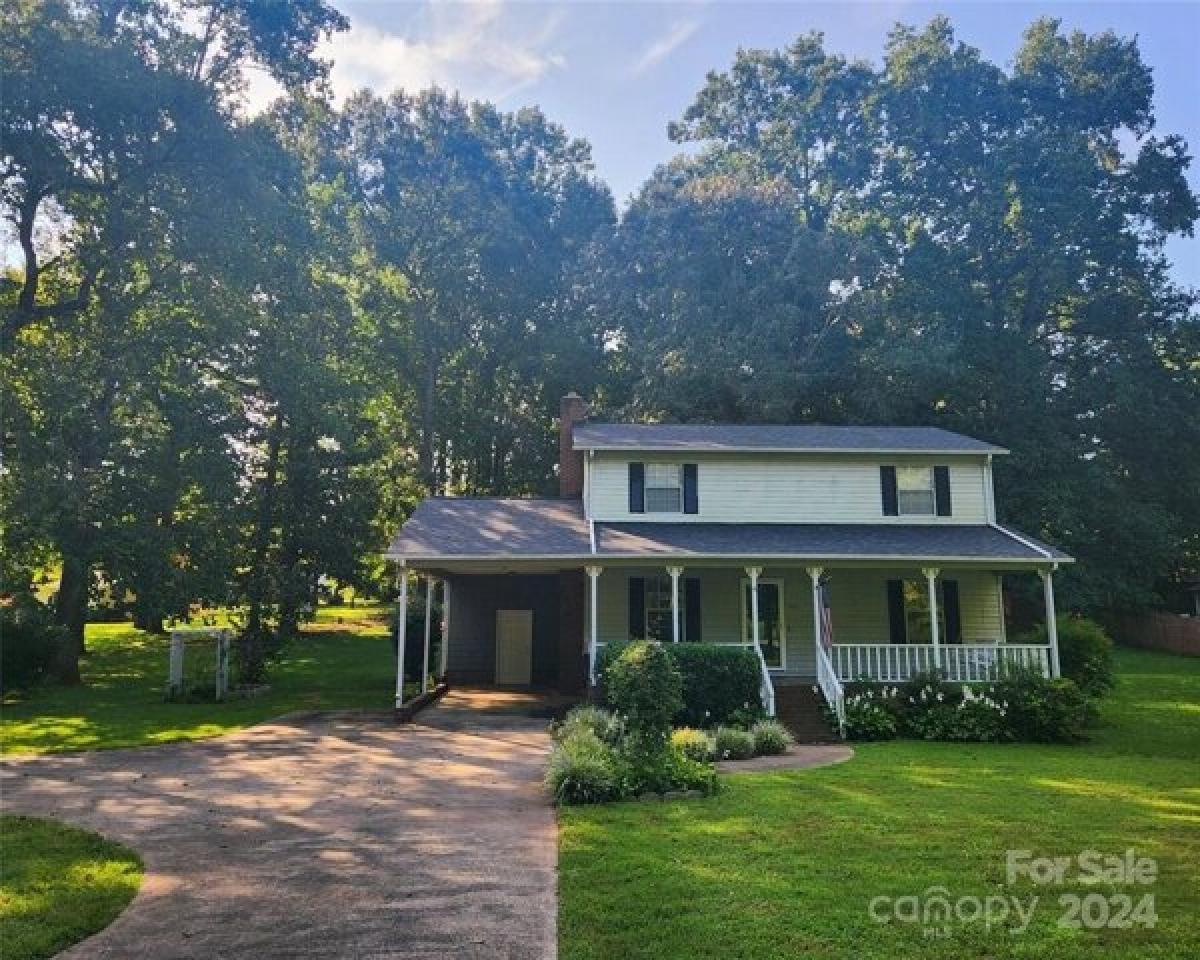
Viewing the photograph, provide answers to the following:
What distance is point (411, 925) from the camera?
563 centimetres

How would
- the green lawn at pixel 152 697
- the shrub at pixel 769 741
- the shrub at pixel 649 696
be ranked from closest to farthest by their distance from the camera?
the shrub at pixel 649 696, the shrub at pixel 769 741, the green lawn at pixel 152 697

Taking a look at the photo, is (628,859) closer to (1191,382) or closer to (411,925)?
(411,925)

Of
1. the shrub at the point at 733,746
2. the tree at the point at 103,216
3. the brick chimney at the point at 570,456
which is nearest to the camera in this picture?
the shrub at the point at 733,746

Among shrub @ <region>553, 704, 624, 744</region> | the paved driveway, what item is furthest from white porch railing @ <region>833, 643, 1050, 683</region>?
the paved driveway

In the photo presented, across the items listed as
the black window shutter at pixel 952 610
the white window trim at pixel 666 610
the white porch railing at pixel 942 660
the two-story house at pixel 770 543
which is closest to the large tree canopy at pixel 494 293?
the two-story house at pixel 770 543

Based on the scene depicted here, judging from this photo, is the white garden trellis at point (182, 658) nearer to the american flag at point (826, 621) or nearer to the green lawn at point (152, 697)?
the green lawn at point (152, 697)

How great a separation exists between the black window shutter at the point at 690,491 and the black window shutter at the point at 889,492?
4.84 meters

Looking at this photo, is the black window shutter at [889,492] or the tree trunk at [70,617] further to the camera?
the tree trunk at [70,617]

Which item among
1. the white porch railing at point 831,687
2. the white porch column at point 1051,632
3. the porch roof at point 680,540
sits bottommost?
the white porch railing at point 831,687

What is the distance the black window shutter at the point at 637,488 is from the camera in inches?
809

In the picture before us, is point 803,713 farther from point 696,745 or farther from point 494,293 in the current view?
point 494,293

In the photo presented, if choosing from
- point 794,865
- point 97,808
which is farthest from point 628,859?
point 97,808

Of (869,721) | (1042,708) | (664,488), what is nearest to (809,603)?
(664,488)

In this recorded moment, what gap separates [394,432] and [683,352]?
1549cm
